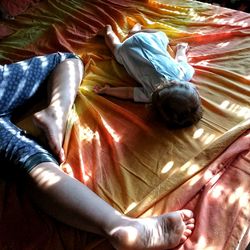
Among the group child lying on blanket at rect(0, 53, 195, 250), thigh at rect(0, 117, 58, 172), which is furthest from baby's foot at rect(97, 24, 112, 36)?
thigh at rect(0, 117, 58, 172)

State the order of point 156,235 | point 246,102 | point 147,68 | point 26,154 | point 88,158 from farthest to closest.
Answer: point 147,68 → point 246,102 → point 88,158 → point 26,154 → point 156,235

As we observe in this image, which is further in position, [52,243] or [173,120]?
[173,120]

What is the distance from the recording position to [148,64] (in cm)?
133

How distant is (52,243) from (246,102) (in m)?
0.78

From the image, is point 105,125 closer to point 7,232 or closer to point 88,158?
point 88,158

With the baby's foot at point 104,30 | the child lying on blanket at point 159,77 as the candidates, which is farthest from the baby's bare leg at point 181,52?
the baby's foot at point 104,30

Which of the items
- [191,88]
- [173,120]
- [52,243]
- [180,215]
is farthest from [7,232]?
[191,88]

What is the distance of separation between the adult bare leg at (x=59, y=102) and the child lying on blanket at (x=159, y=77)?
114mm

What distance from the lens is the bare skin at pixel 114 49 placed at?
1308 millimetres

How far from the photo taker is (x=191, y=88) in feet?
3.85

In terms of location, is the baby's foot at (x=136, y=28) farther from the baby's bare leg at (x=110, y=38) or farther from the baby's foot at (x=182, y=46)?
the baby's foot at (x=182, y=46)

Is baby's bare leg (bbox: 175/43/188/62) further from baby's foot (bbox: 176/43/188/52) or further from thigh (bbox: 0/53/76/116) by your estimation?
thigh (bbox: 0/53/76/116)

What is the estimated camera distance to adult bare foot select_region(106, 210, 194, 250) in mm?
827

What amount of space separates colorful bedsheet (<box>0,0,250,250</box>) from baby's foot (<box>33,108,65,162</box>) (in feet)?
0.15
